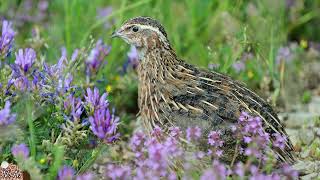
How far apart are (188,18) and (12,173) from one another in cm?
367

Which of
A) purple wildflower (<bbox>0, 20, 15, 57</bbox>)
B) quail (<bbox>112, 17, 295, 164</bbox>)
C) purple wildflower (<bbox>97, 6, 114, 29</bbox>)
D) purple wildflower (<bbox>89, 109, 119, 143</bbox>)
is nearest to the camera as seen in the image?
purple wildflower (<bbox>89, 109, 119, 143</bbox>)

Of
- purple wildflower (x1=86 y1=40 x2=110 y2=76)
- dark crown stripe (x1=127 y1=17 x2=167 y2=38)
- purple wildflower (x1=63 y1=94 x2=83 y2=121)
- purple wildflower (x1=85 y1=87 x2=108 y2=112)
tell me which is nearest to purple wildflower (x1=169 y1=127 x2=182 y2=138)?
purple wildflower (x1=85 y1=87 x2=108 y2=112)

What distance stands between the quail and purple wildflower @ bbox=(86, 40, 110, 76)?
0.41 metres

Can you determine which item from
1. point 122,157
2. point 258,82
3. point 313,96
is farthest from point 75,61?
point 313,96

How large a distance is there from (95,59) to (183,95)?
1.17 m

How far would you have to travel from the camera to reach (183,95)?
17.7 ft

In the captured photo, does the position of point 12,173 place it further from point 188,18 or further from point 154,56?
point 188,18

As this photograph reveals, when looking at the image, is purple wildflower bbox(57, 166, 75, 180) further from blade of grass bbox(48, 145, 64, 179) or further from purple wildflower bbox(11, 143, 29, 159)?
purple wildflower bbox(11, 143, 29, 159)

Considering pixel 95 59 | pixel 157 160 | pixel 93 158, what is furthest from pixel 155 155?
pixel 95 59

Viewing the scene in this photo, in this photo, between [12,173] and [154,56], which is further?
[154,56]

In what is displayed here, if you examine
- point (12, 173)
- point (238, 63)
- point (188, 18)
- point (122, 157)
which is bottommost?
point (12, 173)

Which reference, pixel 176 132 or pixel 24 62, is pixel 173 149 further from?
pixel 24 62

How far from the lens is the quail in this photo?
16.9 ft

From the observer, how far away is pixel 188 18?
26.8 ft
